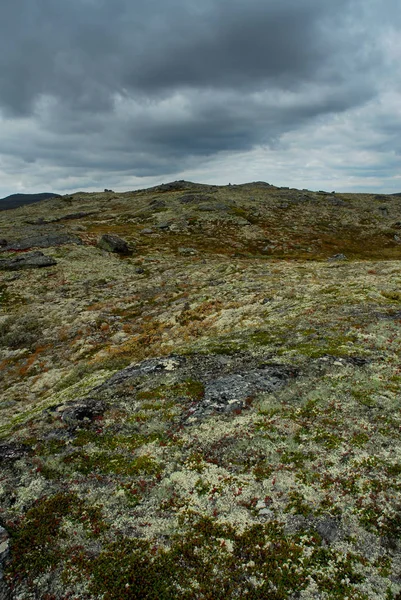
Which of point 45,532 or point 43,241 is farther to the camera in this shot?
point 43,241

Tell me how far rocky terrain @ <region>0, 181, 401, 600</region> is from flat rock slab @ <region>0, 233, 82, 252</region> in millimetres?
28349

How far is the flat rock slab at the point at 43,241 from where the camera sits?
54.3 m

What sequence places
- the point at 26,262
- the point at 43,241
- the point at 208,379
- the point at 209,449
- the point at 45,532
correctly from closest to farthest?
the point at 45,532
the point at 209,449
the point at 208,379
the point at 26,262
the point at 43,241

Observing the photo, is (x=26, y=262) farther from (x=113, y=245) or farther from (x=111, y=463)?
(x=111, y=463)

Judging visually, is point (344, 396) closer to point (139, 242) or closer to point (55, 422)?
point (55, 422)

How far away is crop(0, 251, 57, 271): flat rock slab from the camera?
45.0 meters

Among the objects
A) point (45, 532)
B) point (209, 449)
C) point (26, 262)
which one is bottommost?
point (209, 449)

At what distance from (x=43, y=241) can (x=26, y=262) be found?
11.7 metres

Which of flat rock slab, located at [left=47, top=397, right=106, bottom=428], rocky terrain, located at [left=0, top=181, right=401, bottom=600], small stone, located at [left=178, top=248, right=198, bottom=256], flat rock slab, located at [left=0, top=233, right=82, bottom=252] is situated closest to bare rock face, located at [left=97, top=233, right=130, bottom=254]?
flat rock slab, located at [left=0, top=233, right=82, bottom=252]

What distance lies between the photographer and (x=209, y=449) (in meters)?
11.1

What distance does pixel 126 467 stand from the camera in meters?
10.5

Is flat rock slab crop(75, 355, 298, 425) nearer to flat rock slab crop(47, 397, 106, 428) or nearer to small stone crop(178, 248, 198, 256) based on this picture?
flat rock slab crop(47, 397, 106, 428)

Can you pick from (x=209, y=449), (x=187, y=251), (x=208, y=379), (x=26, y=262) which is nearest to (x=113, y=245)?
(x=187, y=251)

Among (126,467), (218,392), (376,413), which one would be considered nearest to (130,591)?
(126,467)
